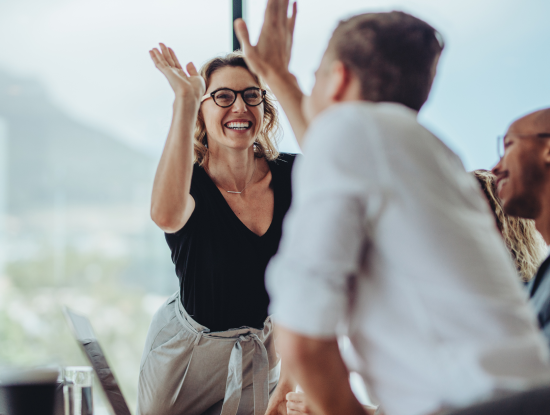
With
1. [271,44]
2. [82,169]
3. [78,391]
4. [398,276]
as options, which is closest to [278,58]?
[271,44]

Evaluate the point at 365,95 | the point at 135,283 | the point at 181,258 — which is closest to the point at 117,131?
the point at 135,283

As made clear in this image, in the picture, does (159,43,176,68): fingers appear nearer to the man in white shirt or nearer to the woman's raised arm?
the woman's raised arm

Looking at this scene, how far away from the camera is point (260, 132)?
190 centimetres

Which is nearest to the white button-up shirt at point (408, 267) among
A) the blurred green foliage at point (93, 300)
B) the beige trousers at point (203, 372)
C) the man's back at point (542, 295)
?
the man's back at point (542, 295)

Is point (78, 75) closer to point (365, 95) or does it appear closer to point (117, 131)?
point (117, 131)

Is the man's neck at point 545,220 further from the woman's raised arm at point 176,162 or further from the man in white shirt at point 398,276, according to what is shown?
the woman's raised arm at point 176,162

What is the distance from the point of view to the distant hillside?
3.21m

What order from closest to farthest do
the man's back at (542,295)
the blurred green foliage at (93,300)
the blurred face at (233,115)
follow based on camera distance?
the man's back at (542,295), the blurred face at (233,115), the blurred green foliage at (93,300)

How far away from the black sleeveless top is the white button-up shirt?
99 cm

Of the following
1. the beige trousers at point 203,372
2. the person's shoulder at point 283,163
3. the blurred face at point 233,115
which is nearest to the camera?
the beige trousers at point 203,372

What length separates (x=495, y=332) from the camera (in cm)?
58

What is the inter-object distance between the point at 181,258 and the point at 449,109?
1813 mm

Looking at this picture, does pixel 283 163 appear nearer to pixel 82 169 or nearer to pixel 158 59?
pixel 158 59

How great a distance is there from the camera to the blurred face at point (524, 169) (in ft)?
3.05
